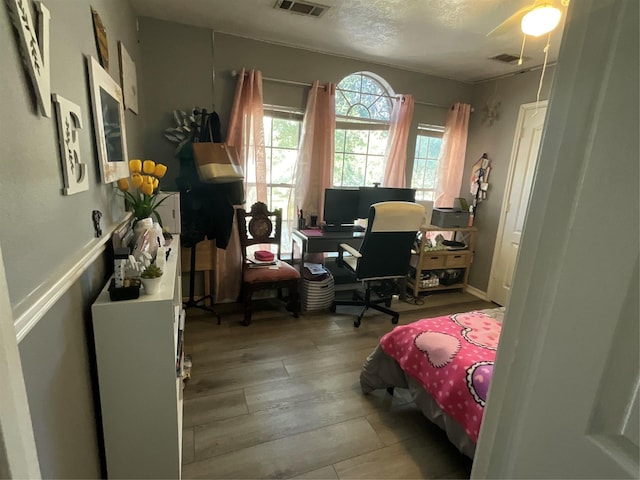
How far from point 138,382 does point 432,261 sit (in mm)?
3145

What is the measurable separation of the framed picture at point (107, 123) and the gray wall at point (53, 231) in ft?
0.13

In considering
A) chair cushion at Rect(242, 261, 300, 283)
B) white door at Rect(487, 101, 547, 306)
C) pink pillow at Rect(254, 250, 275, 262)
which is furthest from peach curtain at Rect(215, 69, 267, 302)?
white door at Rect(487, 101, 547, 306)

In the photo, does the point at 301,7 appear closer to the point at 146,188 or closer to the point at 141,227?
the point at 146,188

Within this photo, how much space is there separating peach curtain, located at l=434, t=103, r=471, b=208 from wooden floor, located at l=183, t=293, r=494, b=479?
2095 millimetres

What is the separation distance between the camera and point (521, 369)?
21.5 inches

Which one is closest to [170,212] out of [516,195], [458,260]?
[458,260]

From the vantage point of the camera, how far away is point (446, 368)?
1.54 m

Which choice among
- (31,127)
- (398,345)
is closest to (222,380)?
(398,345)

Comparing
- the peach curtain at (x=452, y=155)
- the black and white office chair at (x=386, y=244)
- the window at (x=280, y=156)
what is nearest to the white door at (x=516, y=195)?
the peach curtain at (x=452, y=155)

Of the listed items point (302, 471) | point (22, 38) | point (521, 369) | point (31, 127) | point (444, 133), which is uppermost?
point (444, 133)

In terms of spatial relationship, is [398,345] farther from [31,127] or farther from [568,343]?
[31,127]

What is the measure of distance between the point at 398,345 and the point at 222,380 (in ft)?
3.79

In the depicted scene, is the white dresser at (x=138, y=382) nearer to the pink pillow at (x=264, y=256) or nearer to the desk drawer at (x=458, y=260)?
the pink pillow at (x=264, y=256)

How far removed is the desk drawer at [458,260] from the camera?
12.3ft
